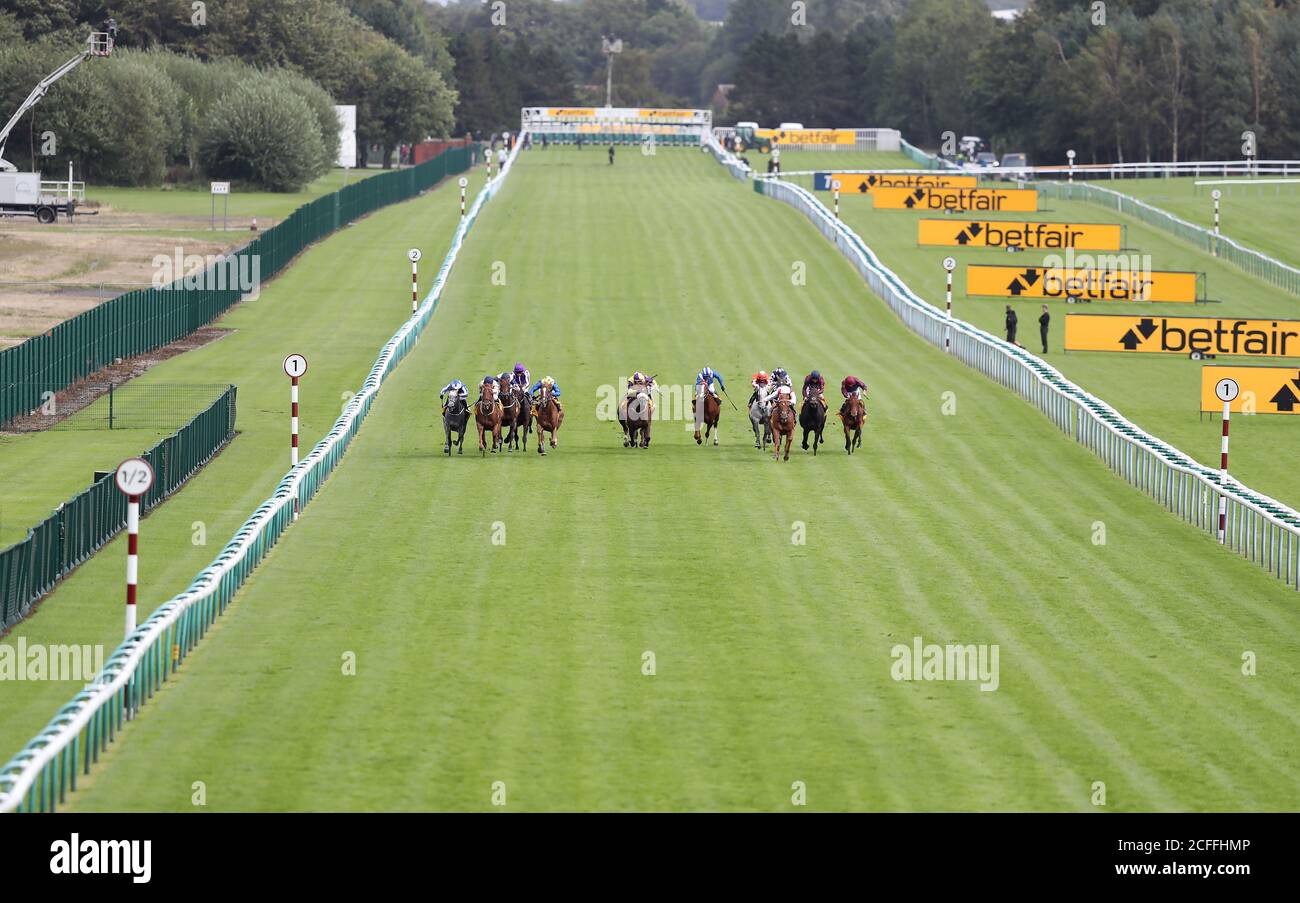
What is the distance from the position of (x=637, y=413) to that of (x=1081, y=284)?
27.5 m

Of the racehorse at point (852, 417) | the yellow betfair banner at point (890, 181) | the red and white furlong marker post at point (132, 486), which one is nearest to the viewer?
the red and white furlong marker post at point (132, 486)

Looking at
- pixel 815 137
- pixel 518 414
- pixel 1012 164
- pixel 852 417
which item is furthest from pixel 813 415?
pixel 815 137

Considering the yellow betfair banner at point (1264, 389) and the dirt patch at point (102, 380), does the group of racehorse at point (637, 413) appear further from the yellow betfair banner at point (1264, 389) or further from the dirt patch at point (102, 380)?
the dirt patch at point (102, 380)

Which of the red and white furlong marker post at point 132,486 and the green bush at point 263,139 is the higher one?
the green bush at point 263,139

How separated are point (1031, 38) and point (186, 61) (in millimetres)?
58258

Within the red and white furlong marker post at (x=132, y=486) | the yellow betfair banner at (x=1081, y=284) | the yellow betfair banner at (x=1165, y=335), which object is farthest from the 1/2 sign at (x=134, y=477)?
the yellow betfair banner at (x=1081, y=284)

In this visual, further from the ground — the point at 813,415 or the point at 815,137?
the point at 815,137

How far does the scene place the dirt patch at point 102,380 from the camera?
39188 mm

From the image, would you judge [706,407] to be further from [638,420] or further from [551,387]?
[551,387]

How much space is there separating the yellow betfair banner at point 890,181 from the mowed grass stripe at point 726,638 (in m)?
44.1

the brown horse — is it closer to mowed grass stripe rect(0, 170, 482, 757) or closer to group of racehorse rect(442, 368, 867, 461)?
group of racehorse rect(442, 368, 867, 461)

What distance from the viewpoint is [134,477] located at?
19219 mm

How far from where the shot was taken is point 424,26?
545 ft

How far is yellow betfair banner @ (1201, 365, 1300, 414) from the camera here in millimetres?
39281
